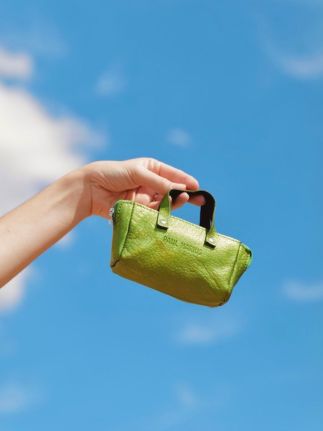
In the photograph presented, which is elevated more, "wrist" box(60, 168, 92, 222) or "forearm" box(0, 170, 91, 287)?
"wrist" box(60, 168, 92, 222)

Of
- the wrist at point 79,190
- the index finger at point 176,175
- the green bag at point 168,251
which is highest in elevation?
the index finger at point 176,175

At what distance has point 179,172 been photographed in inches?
263

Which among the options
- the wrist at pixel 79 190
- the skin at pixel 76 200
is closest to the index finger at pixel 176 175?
the skin at pixel 76 200

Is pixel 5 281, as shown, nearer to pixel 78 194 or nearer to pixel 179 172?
pixel 78 194

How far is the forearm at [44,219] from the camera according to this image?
22.4 ft

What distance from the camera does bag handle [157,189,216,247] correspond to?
21.4 feet

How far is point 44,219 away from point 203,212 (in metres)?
0.99

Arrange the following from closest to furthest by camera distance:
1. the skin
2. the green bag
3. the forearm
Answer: the green bag < the skin < the forearm

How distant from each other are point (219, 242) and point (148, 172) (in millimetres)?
607

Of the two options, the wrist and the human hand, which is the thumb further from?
the wrist

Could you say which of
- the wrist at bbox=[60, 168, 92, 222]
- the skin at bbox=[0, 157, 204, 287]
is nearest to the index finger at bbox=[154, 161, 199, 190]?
the skin at bbox=[0, 157, 204, 287]

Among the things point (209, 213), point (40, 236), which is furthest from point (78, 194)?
point (209, 213)

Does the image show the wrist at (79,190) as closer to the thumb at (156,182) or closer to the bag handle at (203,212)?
the thumb at (156,182)

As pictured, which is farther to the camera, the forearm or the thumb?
the forearm
